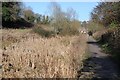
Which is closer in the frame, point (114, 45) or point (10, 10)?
point (114, 45)

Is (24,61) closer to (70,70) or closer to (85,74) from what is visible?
(70,70)

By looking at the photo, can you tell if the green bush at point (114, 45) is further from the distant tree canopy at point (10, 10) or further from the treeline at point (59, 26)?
the distant tree canopy at point (10, 10)

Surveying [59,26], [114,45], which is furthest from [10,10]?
[114,45]

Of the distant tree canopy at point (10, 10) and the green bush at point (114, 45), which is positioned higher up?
the distant tree canopy at point (10, 10)

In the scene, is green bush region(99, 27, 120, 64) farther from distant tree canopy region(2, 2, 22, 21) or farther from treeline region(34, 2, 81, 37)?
distant tree canopy region(2, 2, 22, 21)

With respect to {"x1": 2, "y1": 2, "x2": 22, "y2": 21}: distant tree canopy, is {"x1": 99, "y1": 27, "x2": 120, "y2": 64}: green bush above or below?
below

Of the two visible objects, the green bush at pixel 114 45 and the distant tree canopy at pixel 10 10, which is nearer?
the green bush at pixel 114 45

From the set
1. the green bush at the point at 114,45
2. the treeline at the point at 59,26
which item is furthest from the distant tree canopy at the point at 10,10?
the green bush at the point at 114,45

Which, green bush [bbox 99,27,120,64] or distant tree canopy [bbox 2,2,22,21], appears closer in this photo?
green bush [bbox 99,27,120,64]

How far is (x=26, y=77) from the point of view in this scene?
287 inches

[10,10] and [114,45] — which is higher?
[10,10]

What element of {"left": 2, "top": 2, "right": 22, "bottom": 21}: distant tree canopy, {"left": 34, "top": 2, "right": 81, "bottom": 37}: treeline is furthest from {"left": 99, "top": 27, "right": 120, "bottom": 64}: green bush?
{"left": 2, "top": 2, "right": 22, "bottom": 21}: distant tree canopy

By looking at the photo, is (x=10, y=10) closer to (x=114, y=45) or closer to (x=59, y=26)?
(x=59, y=26)

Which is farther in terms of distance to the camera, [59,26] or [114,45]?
[59,26]
